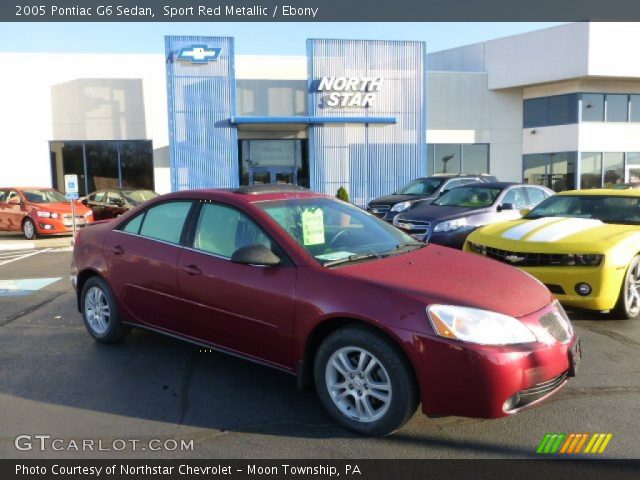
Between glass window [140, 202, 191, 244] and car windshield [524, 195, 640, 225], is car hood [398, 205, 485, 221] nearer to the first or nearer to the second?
car windshield [524, 195, 640, 225]

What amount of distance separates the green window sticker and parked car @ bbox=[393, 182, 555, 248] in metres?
5.06

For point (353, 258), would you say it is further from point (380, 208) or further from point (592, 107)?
point (592, 107)

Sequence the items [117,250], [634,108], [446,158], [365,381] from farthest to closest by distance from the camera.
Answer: [446,158], [634,108], [117,250], [365,381]

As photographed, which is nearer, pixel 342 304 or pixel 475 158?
pixel 342 304

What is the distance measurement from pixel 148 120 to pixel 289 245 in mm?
21400

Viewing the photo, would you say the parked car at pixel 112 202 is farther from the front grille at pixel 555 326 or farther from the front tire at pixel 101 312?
the front grille at pixel 555 326

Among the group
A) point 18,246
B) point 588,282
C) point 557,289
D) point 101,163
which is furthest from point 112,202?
point 588,282

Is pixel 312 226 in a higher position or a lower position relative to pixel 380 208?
higher

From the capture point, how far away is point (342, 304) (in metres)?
3.22

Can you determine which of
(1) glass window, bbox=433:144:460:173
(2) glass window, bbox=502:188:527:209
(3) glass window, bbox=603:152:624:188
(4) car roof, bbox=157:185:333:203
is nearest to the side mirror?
(4) car roof, bbox=157:185:333:203

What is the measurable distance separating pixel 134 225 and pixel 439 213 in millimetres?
5816

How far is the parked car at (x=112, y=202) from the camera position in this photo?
54.9 ft

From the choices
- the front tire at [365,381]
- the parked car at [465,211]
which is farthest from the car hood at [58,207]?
the front tire at [365,381]

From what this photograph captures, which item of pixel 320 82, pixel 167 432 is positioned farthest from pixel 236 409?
pixel 320 82
